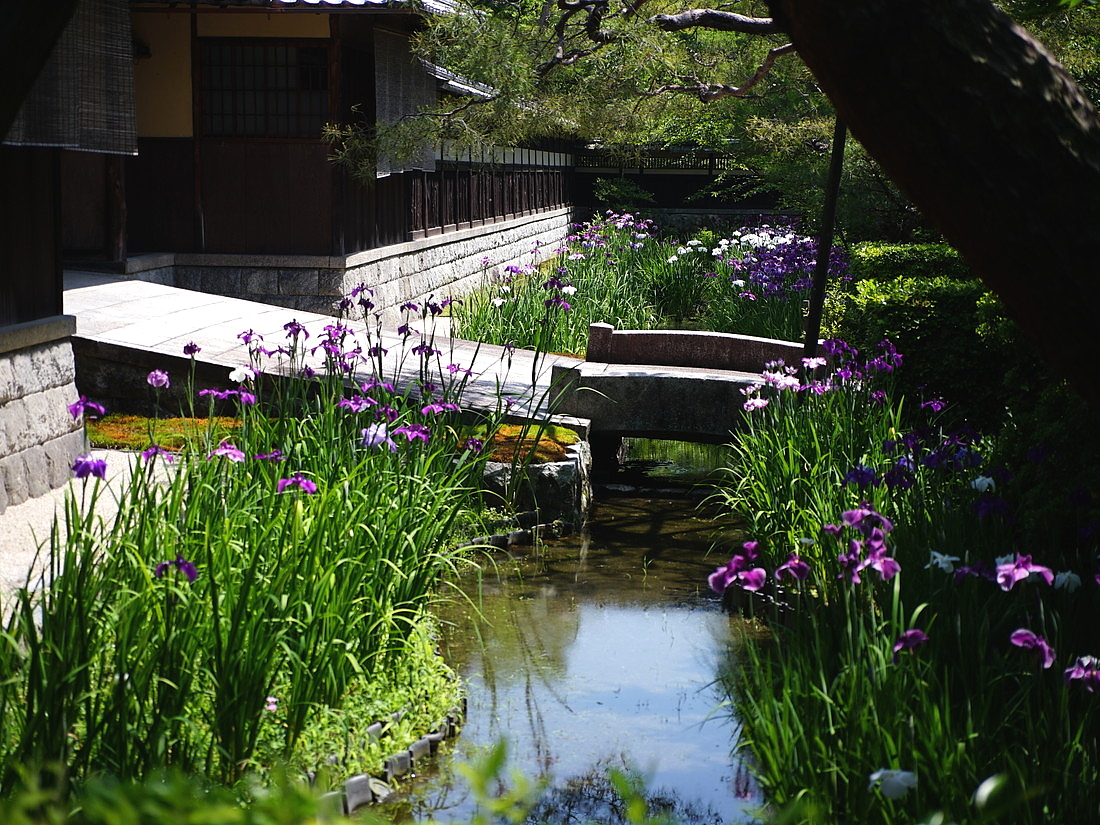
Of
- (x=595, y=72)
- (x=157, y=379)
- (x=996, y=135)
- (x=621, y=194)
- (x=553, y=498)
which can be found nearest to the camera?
(x=996, y=135)

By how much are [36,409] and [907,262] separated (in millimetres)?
7680

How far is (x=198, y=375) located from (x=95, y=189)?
4488mm

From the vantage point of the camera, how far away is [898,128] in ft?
7.52

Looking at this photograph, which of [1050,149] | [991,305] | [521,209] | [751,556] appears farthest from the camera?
[521,209]

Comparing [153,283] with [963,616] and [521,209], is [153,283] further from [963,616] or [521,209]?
[521,209]

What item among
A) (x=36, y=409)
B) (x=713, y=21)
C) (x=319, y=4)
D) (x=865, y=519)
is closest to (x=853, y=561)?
(x=865, y=519)

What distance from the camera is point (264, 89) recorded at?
39.8 feet

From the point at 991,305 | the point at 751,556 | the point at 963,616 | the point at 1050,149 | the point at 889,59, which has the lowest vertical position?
the point at 963,616

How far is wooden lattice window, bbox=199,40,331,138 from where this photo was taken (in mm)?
12039

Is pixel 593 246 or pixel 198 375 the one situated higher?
pixel 593 246

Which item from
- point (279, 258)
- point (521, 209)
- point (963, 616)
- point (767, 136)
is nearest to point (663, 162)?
point (521, 209)

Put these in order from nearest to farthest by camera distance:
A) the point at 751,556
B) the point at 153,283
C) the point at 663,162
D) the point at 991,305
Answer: the point at 751,556, the point at 991,305, the point at 153,283, the point at 663,162

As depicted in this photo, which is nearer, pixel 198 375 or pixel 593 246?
pixel 198 375

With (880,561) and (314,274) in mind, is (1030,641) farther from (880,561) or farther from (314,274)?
(314,274)
